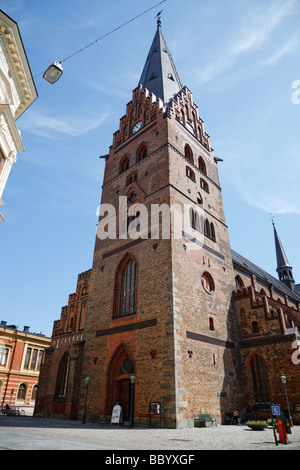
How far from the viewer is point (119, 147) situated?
1060 inches

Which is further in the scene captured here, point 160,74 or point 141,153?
point 160,74

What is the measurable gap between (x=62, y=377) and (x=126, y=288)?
414 inches

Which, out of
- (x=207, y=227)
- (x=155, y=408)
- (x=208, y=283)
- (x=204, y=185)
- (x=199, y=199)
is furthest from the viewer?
(x=204, y=185)

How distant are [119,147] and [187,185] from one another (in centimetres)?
876

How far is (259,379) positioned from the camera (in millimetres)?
19078

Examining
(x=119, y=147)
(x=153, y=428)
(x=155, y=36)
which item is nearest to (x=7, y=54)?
(x=119, y=147)

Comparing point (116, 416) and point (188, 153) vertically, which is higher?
point (188, 153)

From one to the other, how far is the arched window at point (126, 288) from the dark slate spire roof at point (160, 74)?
1588cm

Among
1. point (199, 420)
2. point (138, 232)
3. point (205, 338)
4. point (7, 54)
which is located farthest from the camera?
point (138, 232)

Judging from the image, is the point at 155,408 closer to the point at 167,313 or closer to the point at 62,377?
the point at 167,313

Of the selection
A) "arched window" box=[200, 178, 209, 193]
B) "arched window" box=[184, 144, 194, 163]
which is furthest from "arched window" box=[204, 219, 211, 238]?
"arched window" box=[184, 144, 194, 163]

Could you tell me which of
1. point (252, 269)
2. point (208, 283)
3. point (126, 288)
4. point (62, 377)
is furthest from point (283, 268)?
point (62, 377)

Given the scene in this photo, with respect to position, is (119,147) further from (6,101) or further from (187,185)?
(6,101)

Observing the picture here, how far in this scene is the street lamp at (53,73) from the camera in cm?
777
